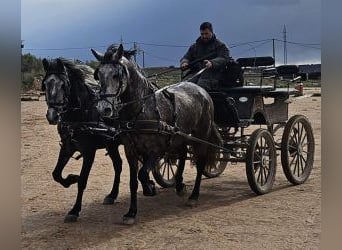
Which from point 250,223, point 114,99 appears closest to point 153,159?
point 114,99

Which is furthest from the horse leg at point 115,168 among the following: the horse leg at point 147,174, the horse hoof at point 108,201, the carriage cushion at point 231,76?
the carriage cushion at point 231,76

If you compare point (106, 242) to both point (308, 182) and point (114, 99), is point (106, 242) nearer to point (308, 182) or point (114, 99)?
point (114, 99)

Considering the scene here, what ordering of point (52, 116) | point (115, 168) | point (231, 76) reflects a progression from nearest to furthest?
1. point (52, 116)
2. point (115, 168)
3. point (231, 76)

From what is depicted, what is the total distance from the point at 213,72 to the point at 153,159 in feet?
6.63

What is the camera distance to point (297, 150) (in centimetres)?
707

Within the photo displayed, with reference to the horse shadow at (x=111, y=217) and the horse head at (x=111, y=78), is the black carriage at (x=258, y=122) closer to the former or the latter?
the horse shadow at (x=111, y=217)

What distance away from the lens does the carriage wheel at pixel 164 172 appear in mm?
6820

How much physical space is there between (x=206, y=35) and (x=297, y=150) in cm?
219

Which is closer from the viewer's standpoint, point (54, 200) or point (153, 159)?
point (153, 159)

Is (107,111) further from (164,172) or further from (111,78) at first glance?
(164,172)

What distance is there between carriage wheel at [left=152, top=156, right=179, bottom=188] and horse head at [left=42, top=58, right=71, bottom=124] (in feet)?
7.08

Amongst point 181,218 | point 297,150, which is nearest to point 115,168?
point 181,218

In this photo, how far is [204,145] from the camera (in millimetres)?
6012

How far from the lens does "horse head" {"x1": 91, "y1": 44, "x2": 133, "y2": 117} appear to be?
439 centimetres
